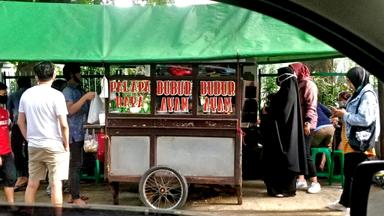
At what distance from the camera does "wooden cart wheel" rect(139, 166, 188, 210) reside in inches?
255

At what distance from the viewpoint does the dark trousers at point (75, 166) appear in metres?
6.61

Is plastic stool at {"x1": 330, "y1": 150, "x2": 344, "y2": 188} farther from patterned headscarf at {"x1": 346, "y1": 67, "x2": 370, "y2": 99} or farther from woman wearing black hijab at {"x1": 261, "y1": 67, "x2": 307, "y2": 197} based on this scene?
patterned headscarf at {"x1": 346, "y1": 67, "x2": 370, "y2": 99}

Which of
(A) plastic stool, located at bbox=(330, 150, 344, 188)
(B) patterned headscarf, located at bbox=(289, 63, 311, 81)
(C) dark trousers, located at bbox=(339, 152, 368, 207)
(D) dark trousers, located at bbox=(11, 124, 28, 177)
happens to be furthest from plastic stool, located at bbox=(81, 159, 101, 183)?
(C) dark trousers, located at bbox=(339, 152, 368, 207)

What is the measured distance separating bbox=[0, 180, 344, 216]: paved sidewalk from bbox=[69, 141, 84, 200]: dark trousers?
1.06 feet

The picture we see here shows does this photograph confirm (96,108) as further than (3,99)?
No

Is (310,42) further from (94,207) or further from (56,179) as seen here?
(94,207)

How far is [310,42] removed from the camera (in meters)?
6.02

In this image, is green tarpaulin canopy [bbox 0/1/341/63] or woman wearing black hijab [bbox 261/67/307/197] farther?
woman wearing black hijab [bbox 261/67/307/197]

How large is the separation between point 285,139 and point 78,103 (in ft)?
9.10

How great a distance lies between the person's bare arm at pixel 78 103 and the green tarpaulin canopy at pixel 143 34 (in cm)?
59

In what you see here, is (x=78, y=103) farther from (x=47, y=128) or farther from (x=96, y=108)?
(x=47, y=128)

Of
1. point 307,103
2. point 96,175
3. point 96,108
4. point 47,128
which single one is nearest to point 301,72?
point 307,103

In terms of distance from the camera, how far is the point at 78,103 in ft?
21.4

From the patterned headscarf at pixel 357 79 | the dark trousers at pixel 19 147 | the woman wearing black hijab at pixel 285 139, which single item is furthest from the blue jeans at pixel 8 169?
the patterned headscarf at pixel 357 79
